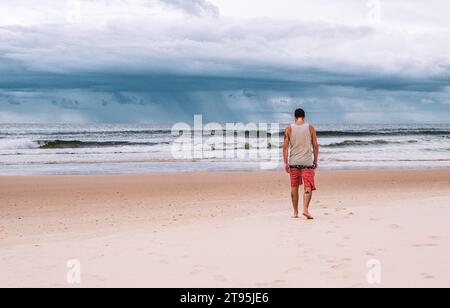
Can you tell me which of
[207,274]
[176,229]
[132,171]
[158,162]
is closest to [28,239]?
[176,229]

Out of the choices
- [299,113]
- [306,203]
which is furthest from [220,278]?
[299,113]

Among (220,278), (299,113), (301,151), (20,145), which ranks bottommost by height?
(20,145)

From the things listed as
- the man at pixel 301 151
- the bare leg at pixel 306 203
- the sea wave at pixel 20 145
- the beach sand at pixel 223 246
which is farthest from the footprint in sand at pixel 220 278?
the sea wave at pixel 20 145

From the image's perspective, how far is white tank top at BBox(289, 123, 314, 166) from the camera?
31.1 feet

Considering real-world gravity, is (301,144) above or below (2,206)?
above

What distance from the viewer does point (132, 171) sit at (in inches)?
961

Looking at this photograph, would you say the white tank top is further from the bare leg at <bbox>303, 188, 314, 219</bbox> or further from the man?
the bare leg at <bbox>303, 188, 314, 219</bbox>

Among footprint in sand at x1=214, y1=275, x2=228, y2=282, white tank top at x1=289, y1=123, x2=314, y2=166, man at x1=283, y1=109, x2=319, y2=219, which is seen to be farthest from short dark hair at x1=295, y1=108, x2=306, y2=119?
footprint in sand at x1=214, y1=275, x2=228, y2=282

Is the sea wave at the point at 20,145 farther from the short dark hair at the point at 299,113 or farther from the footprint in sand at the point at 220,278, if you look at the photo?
the footprint in sand at the point at 220,278

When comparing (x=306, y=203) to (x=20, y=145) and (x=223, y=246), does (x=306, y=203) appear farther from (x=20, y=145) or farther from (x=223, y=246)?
(x=20, y=145)

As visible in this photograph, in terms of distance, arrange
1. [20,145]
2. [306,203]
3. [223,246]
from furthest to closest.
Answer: [20,145] < [306,203] < [223,246]

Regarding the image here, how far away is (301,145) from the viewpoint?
9516 mm
